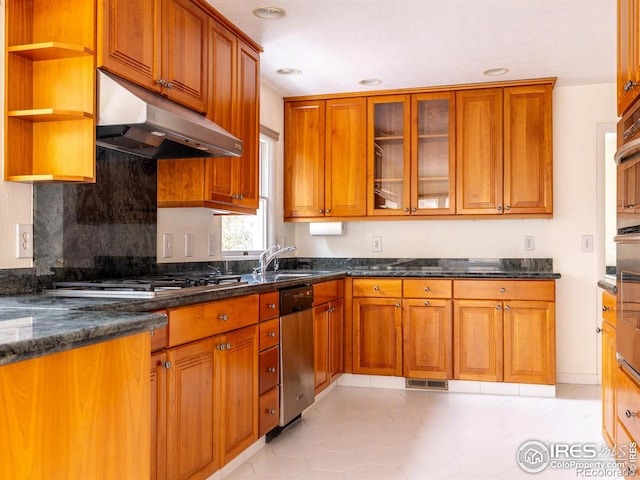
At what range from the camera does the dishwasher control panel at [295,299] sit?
10.2 feet

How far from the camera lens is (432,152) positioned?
4500 mm

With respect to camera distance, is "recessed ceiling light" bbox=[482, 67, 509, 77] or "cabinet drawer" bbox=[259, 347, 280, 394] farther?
"recessed ceiling light" bbox=[482, 67, 509, 77]

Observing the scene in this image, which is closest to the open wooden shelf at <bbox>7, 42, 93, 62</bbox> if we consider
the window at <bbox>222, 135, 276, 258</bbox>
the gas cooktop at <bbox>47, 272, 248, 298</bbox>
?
the gas cooktop at <bbox>47, 272, 248, 298</bbox>

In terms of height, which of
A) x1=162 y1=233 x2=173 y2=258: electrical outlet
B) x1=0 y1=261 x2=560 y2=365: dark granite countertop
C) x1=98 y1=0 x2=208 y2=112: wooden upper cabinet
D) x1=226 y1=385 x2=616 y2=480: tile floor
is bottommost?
x1=226 y1=385 x2=616 y2=480: tile floor

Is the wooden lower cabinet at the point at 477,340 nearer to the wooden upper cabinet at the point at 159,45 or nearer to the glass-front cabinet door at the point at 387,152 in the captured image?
the glass-front cabinet door at the point at 387,152

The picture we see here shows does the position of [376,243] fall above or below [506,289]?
above

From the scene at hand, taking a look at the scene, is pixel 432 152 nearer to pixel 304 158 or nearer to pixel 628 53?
pixel 304 158

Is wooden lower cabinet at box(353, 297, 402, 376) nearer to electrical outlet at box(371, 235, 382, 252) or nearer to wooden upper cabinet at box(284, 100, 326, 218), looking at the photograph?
electrical outlet at box(371, 235, 382, 252)

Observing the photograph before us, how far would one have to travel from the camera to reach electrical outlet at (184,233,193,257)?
10.8ft

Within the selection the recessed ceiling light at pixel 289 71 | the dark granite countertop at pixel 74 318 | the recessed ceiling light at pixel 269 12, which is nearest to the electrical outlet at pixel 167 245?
the dark granite countertop at pixel 74 318

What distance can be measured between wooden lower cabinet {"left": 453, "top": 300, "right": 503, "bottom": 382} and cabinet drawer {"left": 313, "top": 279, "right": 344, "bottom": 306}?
86 centimetres

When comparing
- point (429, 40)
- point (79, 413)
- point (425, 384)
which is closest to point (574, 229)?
point (425, 384)

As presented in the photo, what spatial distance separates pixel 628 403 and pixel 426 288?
6.62 feet

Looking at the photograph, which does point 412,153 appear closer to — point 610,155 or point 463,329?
point 463,329
